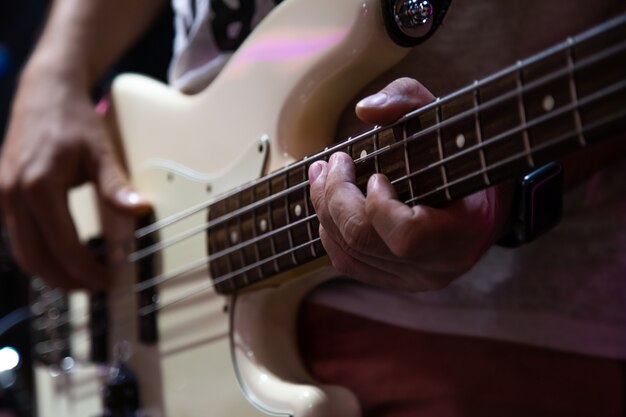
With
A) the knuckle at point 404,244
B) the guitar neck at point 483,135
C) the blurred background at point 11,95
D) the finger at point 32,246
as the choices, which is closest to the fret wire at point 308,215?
the guitar neck at point 483,135

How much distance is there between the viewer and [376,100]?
1.38ft

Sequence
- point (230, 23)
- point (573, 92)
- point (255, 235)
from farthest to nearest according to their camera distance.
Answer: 1. point (230, 23)
2. point (255, 235)
3. point (573, 92)

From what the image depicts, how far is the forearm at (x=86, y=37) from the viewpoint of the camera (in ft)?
2.93

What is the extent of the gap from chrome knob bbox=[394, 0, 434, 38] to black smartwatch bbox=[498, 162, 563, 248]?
112mm

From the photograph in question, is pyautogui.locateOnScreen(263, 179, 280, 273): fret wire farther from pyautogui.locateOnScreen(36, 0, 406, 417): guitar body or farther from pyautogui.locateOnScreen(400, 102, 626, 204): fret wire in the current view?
pyautogui.locateOnScreen(400, 102, 626, 204): fret wire

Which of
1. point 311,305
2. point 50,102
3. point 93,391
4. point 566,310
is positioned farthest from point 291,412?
point 50,102

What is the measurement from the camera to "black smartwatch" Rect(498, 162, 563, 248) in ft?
1.37

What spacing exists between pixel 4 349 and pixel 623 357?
77 cm

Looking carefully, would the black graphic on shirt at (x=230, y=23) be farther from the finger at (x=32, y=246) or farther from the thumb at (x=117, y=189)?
the finger at (x=32, y=246)

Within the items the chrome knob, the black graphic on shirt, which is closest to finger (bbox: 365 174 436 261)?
the chrome knob

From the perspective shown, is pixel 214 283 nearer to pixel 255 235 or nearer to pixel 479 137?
pixel 255 235

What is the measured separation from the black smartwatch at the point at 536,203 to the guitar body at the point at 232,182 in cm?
12

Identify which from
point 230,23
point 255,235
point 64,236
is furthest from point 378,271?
point 64,236

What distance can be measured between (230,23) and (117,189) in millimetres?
234
